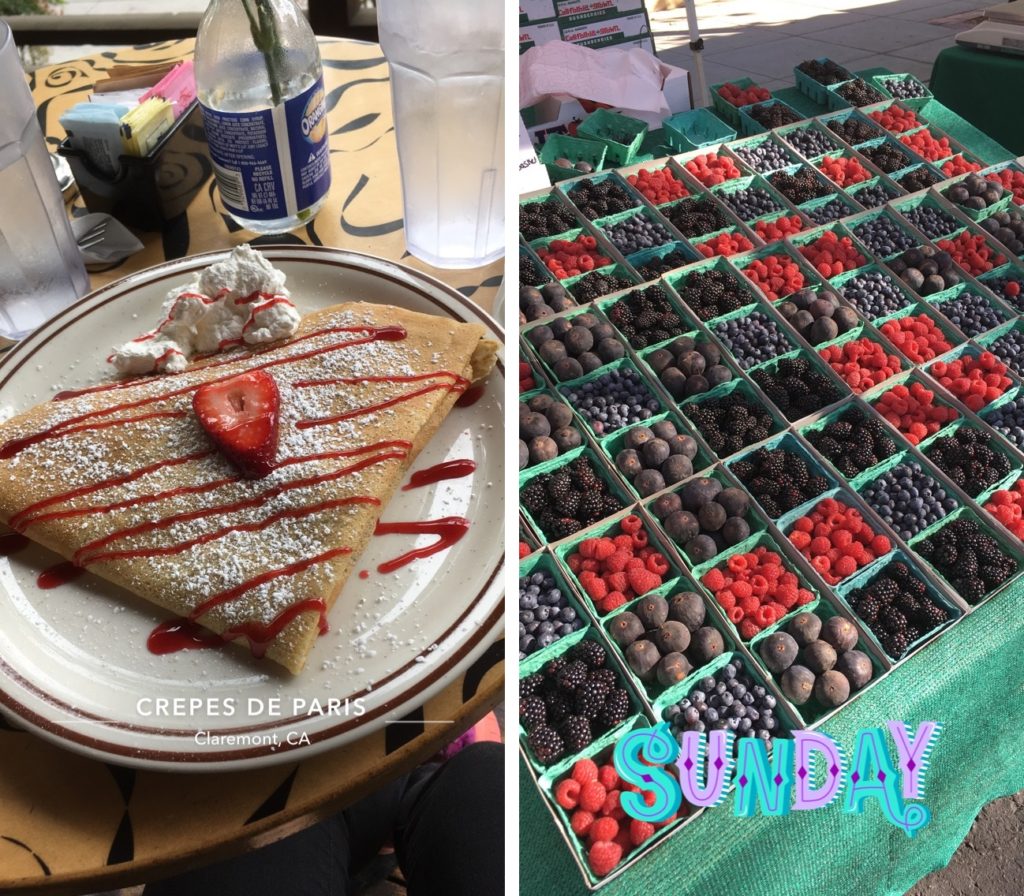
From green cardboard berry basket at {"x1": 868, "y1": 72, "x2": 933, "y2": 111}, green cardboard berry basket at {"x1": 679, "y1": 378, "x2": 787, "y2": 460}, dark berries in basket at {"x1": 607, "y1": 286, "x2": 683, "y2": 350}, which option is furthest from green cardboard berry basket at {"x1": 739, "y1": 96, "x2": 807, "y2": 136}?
green cardboard berry basket at {"x1": 679, "y1": 378, "x2": 787, "y2": 460}

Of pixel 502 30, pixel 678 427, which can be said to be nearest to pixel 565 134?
pixel 678 427

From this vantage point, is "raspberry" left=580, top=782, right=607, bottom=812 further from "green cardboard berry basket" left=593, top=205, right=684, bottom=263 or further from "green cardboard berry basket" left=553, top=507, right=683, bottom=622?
"green cardboard berry basket" left=593, top=205, right=684, bottom=263

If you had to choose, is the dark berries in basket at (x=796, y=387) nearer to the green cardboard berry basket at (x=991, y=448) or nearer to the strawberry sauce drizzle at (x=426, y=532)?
the green cardboard berry basket at (x=991, y=448)

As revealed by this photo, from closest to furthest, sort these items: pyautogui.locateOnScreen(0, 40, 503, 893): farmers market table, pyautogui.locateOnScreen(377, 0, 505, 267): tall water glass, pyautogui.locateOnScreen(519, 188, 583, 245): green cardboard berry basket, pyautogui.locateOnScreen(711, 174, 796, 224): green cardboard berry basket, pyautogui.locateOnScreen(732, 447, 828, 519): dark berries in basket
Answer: pyautogui.locateOnScreen(0, 40, 503, 893): farmers market table
pyautogui.locateOnScreen(377, 0, 505, 267): tall water glass
pyautogui.locateOnScreen(732, 447, 828, 519): dark berries in basket
pyautogui.locateOnScreen(519, 188, 583, 245): green cardboard berry basket
pyautogui.locateOnScreen(711, 174, 796, 224): green cardboard berry basket

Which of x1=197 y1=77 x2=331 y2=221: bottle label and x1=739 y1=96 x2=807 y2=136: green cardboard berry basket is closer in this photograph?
x1=197 y1=77 x2=331 y2=221: bottle label

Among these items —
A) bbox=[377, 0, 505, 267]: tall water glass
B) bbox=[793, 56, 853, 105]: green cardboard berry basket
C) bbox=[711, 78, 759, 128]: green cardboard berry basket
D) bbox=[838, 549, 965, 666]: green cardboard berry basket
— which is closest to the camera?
bbox=[377, 0, 505, 267]: tall water glass

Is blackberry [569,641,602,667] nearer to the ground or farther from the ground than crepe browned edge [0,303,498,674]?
nearer to the ground

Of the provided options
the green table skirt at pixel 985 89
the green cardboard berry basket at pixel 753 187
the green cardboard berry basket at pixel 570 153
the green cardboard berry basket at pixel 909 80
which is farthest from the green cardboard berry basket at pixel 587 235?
the green table skirt at pixel 985 89

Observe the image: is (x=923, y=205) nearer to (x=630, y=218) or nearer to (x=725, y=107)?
(x=725, y=107)
